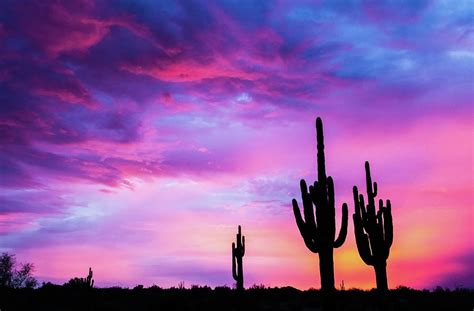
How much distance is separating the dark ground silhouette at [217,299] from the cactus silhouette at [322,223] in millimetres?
9969

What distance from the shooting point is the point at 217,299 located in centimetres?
2480

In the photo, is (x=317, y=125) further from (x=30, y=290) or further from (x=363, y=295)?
(x=30, y=290)

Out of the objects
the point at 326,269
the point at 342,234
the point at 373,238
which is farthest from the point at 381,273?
the point at 326,269

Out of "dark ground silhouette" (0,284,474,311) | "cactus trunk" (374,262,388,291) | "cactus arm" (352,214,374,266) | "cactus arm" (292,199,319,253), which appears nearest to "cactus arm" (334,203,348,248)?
"cactus arm" (292,199,319,253)

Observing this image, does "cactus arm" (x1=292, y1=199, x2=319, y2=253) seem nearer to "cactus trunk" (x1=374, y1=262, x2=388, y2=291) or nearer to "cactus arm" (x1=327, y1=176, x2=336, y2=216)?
"cactus arm" (x1=327, y1=176, x2=336, y2=216)

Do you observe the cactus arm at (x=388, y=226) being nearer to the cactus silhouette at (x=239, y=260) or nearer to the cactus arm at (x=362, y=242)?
the cactus arm at (x=362, y=242)

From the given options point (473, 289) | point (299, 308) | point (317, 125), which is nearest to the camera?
point (317, 125)

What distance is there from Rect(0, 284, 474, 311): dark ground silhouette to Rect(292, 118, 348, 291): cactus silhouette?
9.97 meters

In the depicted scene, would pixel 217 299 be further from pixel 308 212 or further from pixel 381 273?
pixel 308 212

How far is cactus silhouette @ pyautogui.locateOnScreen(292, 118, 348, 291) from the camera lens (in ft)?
39.2

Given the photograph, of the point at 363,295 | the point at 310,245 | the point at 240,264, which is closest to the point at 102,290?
the point at 240,264

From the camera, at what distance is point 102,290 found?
92.9ft

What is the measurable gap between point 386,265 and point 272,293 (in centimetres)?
1106

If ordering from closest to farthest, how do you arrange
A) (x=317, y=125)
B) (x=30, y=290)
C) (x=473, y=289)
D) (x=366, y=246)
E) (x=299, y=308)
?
(x=317, y=125), (x=366, y=246), (x=299, y=308), (x=30, y=290), (x=473, y=289)
